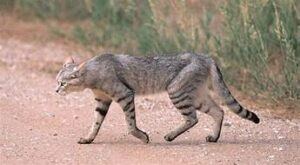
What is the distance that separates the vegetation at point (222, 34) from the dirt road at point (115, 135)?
496mm

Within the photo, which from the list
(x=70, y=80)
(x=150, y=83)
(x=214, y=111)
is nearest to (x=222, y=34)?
(x=214, y=111)

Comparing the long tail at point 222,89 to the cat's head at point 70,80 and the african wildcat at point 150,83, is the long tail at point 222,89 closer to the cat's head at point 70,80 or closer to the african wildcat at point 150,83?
the african wildcat at point 150,83

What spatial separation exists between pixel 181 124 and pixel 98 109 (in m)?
0.92

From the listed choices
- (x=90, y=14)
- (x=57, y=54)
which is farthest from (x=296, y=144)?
(x=90, y=14)

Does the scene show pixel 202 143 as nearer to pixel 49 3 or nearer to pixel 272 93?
pixel 272 93

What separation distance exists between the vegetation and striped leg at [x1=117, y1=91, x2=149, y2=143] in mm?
1644

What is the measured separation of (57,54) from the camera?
464 inches

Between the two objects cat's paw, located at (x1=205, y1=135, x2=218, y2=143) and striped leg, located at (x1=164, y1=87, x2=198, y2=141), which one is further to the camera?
cat's paw, located at (x1=205, y1=135, x2=218, y2=143)

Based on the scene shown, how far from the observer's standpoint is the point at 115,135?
308 inches

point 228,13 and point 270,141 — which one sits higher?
point 228,13

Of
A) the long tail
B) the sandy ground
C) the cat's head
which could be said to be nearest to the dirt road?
the sandy ground

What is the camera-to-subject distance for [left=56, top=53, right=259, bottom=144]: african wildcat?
7.48m

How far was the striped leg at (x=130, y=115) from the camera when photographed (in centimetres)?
744

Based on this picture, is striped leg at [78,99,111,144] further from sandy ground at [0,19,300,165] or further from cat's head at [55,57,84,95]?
cat's head at [55,57,84,95]
